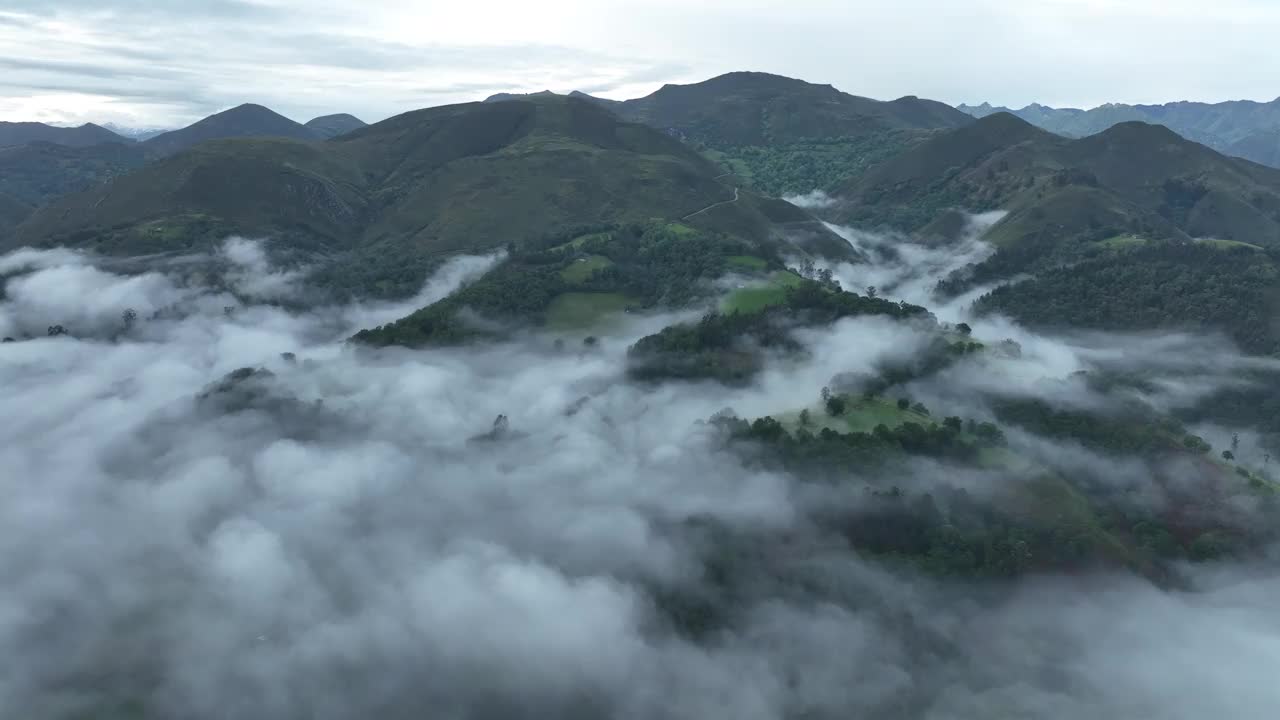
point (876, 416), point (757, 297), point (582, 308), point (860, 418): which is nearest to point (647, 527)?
point (860, 418)

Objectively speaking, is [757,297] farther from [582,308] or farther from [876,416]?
[876,416]

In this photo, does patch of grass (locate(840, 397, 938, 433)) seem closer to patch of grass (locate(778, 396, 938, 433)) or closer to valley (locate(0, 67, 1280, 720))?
patch of grass (locate(778, 396, 938, 433))

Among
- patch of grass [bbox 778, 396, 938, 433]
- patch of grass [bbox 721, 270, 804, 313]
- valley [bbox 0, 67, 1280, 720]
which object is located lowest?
valley [bbox 0, 67, 1280, 720]

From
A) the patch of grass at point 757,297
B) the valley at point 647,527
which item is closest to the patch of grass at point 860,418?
the valley at point 647,527

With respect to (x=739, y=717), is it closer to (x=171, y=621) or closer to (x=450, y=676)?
(x=450, y=676)

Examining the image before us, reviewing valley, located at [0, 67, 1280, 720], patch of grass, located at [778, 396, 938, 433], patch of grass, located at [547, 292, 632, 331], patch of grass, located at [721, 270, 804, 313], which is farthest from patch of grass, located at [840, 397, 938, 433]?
patch of grass, located at [547, 292, 632, 331]
